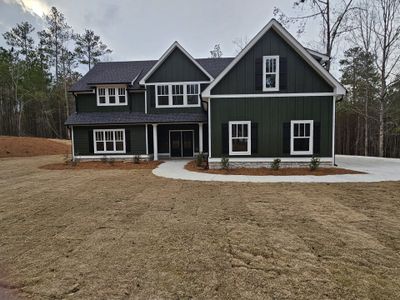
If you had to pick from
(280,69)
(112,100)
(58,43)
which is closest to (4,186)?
(112,100)

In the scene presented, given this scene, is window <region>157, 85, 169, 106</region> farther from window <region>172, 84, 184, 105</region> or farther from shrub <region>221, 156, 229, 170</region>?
shrub <region>221, 156, 229, 170</region>

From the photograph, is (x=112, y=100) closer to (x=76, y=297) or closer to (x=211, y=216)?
(x=211, y=216)

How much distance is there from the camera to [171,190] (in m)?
8.12

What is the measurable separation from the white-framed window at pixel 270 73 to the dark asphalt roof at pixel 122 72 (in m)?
5.85

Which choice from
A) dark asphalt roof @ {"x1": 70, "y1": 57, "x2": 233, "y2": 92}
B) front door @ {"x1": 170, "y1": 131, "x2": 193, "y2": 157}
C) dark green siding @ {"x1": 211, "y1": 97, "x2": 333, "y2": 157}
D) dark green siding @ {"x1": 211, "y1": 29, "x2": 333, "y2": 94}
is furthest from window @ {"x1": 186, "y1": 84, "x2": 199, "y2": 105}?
dark green siding @ {"x1": 211, "y1": 29, "x2": 333, "y2": 94}

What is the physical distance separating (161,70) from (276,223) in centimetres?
1394

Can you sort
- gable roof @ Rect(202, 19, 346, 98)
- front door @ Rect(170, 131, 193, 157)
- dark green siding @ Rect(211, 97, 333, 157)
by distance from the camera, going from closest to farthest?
gable roof @ Rect(202, 19, 346, 98)
dark green siding @ Rect(211, 97, 333, 157)
front door @ Rect(170, 131, 193, 157)

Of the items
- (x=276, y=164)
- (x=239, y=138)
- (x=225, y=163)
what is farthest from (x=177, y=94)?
(x=276, y=164)

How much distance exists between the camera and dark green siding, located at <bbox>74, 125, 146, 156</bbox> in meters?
16.4

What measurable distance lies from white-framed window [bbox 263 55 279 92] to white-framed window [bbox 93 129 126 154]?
956 centimetres

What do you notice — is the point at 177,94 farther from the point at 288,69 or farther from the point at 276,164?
the point at 276,164

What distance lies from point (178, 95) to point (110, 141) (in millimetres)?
5402

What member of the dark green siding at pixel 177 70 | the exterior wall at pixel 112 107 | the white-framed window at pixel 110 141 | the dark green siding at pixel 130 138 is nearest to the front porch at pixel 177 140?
the dark green siding at pixel 130 138

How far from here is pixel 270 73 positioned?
40.1 feet
